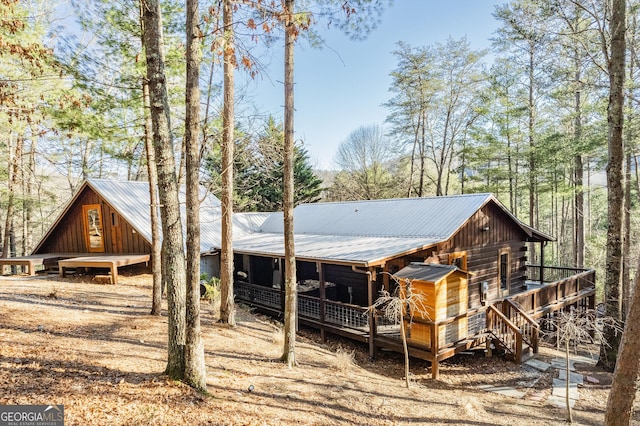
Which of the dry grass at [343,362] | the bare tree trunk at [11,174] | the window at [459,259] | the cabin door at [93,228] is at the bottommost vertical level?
the dry grass at [343,362]

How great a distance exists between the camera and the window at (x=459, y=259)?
1171 cm

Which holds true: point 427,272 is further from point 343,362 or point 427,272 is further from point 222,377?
point 222,377

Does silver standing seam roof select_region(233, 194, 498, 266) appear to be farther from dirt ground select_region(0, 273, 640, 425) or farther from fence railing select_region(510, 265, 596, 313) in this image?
fence railing select_region(510, 265, 596, 313)

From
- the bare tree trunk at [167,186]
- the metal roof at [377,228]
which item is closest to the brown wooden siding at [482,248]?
the metal roof at [377,228]

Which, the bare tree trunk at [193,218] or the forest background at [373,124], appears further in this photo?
the forest background at [373,124]

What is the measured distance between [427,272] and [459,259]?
3.73 m

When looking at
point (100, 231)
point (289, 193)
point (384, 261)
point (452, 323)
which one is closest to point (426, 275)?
point (384, 261)

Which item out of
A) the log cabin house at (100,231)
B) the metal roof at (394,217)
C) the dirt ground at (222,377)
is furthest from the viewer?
the log cabin house at (100,231)

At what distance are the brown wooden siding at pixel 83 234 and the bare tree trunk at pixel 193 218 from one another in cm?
970

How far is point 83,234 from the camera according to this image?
14.3m

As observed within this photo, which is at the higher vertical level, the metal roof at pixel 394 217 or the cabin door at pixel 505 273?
the metal roof at pixel 394 217

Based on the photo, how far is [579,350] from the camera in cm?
1231

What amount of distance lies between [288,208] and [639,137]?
1634 cm

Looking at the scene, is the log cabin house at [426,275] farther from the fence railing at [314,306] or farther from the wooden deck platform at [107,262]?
the wooden deck platform at [107,262]
